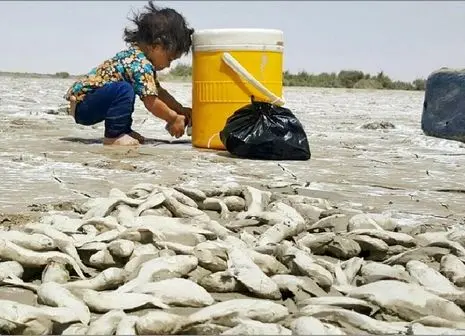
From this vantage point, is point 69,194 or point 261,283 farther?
point 69,194

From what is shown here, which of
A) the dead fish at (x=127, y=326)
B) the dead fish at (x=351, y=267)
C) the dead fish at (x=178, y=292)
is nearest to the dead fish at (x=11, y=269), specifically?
the dead fish at (x=178, y=292)

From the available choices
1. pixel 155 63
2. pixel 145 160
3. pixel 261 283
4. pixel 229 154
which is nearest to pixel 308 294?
pixel 261 283

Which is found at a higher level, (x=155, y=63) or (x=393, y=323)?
(x=155, y=63)

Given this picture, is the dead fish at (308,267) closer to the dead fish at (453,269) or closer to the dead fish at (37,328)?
the dead fish at (453,269)

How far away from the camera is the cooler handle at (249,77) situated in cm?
445

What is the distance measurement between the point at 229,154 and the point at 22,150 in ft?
3.93

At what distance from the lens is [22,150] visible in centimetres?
441

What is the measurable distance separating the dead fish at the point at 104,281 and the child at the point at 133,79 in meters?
2.96

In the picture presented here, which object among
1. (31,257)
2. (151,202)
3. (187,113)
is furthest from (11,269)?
(187,113)

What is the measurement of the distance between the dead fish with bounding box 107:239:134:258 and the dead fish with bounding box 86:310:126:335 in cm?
42

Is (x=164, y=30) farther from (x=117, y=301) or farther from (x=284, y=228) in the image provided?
(x=117, y=301)

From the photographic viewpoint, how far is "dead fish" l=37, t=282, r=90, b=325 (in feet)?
5.25

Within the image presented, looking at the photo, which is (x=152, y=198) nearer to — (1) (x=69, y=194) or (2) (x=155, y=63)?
(1) (x=69, y=194)

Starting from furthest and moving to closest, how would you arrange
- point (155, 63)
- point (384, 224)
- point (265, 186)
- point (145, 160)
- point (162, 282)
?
1. point (155, 63)
2. point (145, 160)
3. point (265, 186)
4. point (384, 224)
5. point (162, 282)
